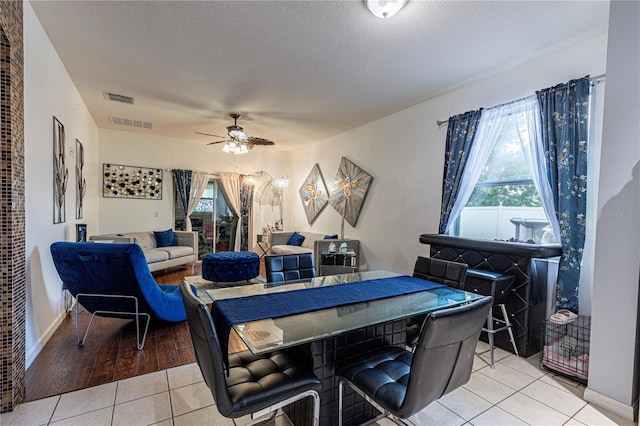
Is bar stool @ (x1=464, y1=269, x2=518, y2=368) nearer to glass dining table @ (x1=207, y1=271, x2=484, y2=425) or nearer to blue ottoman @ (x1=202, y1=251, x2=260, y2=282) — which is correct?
glass dining table @ (x1=207, y1=271, x2=484, y2=425)

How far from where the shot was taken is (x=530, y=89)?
3.11 m

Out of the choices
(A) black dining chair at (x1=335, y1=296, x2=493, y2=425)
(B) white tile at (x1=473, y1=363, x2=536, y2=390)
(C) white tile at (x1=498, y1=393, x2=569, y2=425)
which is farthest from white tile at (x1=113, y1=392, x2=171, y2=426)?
(B) white tile at (x1=473, y1=363, x2=536, y2=390)

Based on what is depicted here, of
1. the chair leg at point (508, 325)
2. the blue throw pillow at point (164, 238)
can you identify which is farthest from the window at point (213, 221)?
the chair leg at point (508, 325)

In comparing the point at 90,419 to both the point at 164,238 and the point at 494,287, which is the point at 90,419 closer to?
the point at 494,287

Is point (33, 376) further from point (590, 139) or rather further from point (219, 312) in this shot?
point (590, 139)

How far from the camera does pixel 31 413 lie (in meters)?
1.88

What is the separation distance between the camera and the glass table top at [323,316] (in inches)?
55.9

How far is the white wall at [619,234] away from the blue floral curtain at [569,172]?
49 centimetres

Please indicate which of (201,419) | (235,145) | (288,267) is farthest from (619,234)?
(235,145)

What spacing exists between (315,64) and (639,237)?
10.2 ft

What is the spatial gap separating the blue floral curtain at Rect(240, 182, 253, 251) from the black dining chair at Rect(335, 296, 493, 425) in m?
6.42

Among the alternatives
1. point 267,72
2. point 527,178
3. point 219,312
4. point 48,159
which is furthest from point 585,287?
point 48,159

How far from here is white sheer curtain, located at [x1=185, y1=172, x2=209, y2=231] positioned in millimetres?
6949

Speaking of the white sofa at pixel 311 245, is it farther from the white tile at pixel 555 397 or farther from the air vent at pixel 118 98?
the air vent at pixel 118 98
